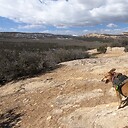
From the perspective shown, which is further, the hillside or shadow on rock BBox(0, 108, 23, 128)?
shadow on rock BBox(0, 108, 23, 128)

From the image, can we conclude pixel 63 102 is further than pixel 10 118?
Yes

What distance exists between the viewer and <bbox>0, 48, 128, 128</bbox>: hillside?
7.51 meters

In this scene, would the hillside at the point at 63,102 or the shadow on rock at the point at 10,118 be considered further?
the shadow on rock at the point at 10,118

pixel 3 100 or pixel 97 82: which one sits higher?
pixel 97 82

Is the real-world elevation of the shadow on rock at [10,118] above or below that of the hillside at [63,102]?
below

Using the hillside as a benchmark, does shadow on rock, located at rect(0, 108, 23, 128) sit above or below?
below

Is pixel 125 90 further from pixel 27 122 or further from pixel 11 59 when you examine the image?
pixel 11 59

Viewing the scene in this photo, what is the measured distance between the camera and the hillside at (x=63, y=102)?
7508 millimetres

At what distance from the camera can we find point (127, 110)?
7184 millimetres

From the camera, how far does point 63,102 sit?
9359 millimetres

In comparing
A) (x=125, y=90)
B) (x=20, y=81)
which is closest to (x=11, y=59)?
(x=20, y=81)

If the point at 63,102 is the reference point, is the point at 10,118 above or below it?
below

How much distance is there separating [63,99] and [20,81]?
4.17 m

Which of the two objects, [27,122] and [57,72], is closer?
[27,122]
